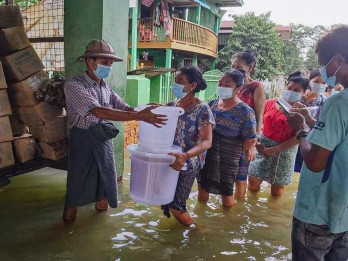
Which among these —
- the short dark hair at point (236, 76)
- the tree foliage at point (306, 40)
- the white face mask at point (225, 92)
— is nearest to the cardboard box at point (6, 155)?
the white face mask at point (225, 92)

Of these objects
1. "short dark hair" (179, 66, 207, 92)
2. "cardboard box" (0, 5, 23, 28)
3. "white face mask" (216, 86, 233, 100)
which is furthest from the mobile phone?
"cardboard box" (0, 5, 23, 28)

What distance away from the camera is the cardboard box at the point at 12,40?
10.7ft

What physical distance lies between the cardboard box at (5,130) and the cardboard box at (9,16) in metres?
0.97

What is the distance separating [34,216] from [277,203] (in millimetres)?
2951

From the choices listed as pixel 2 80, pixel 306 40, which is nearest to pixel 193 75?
pixel 2 80

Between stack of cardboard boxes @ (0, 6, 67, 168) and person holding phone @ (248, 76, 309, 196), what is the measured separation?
245 cm

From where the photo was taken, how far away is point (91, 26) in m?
3.68

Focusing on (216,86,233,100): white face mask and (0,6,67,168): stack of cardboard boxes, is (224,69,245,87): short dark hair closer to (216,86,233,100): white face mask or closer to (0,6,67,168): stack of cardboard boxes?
(216,86,233,100): white face mask

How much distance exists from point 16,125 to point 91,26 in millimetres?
1366

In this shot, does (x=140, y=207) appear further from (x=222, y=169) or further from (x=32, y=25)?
(x=32, y=25)

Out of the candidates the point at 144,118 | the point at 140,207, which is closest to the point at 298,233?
the point at 144,118

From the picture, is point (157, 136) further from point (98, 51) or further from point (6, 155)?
point (6, 155)

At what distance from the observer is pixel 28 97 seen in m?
3.31

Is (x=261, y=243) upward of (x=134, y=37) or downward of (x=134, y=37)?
downward
